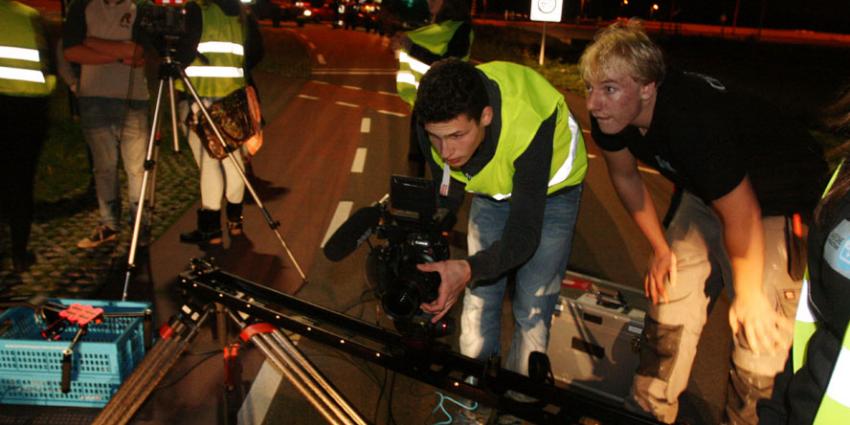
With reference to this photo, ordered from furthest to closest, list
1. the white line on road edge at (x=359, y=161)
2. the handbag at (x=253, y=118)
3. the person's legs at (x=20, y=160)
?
the white line on road edge at (x=359, y=161) → the handbag at (x=253, y=118) → the person's legs at (x=20, y=160)

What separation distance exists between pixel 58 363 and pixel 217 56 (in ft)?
8.85

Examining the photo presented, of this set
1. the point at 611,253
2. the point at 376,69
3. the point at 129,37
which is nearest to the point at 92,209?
the point at 129,37

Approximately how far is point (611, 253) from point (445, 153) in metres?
3.79

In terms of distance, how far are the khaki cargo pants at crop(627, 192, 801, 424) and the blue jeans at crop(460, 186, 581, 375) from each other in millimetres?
479

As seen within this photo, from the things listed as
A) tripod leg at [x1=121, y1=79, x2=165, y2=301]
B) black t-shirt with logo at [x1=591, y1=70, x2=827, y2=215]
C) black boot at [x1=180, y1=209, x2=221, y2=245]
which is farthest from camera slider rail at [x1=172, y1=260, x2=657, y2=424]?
black boot at [x1=180, y1=209, x2=221, y2=245]

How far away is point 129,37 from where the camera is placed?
4.91 meters

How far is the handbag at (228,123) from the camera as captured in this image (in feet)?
16.5

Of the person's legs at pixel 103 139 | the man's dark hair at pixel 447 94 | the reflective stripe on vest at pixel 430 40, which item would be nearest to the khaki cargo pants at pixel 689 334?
the man's dark hair at pixel 447 94

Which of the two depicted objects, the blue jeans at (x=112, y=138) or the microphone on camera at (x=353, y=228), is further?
the blue jeans at (x=112, y=138)

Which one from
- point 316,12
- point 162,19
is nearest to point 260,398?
point 162,19

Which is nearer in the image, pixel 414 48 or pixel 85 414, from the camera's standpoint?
pixel 85 414

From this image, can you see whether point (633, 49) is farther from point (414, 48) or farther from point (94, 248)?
point (94, 248)

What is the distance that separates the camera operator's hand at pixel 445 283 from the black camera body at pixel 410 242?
0.02 m

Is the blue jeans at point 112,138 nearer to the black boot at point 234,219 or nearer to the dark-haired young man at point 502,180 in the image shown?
the black boot at point 234,219
